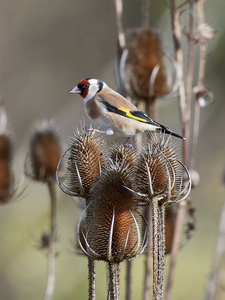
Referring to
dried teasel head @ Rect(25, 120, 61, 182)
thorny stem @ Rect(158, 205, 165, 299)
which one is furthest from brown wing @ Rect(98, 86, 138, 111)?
thorny stem @ Rect(158, 205, 165, 299)

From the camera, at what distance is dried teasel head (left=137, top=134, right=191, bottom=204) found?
98.7 inches

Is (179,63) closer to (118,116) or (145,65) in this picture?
(145,65)

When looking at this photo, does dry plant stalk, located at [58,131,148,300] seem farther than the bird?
No

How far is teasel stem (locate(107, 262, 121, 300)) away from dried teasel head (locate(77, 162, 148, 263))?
31mm

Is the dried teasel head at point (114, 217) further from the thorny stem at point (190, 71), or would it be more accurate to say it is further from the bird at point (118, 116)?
Answer: the thorny stem at point (190, 71)

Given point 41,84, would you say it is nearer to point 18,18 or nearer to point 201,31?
point 18,18

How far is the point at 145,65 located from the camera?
465 centimetres

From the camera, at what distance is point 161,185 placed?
2.57 metres

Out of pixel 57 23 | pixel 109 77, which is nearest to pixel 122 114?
pixel 109 77

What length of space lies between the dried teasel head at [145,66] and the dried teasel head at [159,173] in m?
1.73

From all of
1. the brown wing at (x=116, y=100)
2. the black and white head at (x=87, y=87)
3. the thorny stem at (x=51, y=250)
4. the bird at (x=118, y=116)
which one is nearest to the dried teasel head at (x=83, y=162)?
the bird at (x=118, y=116)

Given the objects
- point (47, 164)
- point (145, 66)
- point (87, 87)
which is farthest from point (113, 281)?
point (145, 66)

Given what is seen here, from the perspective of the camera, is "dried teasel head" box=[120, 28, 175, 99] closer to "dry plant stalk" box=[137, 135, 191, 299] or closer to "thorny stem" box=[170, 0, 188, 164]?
"thorny stem" box=[170, 0, 188, 164]

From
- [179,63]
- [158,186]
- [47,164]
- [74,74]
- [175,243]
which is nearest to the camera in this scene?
[158,186]
